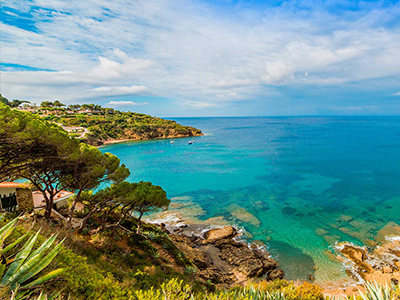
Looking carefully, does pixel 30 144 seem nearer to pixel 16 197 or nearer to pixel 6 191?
pixel 16 197

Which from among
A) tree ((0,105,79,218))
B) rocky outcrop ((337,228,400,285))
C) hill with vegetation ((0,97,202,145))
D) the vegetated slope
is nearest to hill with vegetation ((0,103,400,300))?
tree ((0,105,79,218))

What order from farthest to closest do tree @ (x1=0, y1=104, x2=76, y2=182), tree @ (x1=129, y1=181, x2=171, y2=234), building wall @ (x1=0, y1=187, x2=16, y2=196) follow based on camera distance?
1. building wall @ (x1=0, y1=187, x2=16, y2=196)
2. tree @ (x1=129, y1=181, x2=171, y2=234)
3. tree @ (x1=0, y1=104, x2=76, y2=182)

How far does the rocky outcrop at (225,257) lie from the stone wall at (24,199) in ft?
38.4

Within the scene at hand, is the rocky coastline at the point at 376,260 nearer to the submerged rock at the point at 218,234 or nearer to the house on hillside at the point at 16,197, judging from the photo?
the submerged rock at the point at 218,234

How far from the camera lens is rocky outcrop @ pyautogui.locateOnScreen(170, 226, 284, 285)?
15285 mm

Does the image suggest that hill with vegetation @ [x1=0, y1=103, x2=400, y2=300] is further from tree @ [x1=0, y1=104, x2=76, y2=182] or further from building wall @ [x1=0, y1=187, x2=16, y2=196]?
building wall @ [x1=0, y1=187, x2=16, y2=196]

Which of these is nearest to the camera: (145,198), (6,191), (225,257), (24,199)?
(145,198)

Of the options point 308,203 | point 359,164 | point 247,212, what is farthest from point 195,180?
point 359,164

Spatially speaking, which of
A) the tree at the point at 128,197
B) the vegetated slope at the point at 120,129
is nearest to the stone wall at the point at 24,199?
the tree at the point at 128,197

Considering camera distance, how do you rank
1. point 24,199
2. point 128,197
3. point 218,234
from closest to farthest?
point 128,197 < point 24,199 < point 218,234

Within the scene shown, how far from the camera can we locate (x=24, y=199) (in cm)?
1594

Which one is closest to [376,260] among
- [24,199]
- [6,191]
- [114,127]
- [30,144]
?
[30,144]

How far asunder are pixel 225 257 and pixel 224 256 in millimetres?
144

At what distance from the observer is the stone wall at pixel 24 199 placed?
15.7 m
